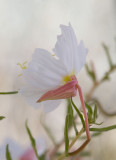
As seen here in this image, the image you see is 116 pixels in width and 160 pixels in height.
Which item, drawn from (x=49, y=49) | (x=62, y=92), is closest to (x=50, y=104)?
(x=62, y=92)

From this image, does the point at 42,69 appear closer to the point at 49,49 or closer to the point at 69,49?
the point at 69,49

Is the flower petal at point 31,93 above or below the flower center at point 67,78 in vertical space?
below

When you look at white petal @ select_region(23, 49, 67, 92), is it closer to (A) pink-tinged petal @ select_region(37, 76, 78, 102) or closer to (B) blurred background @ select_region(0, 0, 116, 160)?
(A) pink-tinged petal @ select_region(37, 76, 78, 102)

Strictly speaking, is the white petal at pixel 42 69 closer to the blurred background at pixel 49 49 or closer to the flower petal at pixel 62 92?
the flower petal at pixel 62 92

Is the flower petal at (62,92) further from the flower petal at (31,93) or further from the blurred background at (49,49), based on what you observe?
the blurred background at (49,49)

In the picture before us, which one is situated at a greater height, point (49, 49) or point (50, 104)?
point (49, 49)

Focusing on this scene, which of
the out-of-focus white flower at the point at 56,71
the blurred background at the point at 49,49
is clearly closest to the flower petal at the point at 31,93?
the out-of-focus white flower at the point at 56,71

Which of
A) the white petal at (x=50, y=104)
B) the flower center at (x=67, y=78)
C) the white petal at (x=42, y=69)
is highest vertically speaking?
the white petal at (x=42, y=69)

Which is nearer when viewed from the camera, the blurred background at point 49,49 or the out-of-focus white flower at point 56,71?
the out-of-focus white flower at point 56,71
